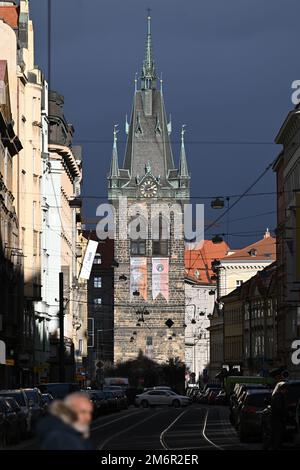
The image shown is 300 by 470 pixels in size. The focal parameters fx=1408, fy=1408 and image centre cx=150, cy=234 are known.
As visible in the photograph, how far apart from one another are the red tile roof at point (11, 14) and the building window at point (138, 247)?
110 metres

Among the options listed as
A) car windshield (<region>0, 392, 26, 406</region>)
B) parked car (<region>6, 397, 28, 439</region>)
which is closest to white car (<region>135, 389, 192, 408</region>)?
car windshield (<region>0, 392, 26, 406</region>)

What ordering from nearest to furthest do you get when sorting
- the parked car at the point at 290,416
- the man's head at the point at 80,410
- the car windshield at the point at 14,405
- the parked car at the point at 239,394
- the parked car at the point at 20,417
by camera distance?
the man's head at the point at 80,410 → the parked car at the point at 290,416 → the car windshield at the point at 14,405 → the parked car at the point at 20,417 → the parked car at the point at 239,394

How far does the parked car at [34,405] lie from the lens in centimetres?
3795

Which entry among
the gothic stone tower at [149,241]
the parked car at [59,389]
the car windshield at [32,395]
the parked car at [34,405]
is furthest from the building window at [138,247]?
the car windshield at [32,395]

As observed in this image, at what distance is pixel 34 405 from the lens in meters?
38.9

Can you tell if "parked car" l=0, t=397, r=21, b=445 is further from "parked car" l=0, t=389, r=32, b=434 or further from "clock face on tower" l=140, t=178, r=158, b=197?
"clock face on tower" l=140, t=178, r=158, b=197

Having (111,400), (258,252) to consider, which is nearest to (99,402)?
(111,400)

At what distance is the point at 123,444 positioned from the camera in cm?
3444

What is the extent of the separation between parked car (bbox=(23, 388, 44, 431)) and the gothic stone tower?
145264 mm

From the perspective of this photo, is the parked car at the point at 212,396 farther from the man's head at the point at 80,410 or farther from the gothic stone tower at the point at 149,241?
the man's head at the point at 80,410

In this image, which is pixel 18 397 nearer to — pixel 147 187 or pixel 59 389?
pixel 59 389
